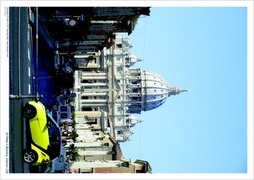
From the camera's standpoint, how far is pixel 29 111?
22.0 m

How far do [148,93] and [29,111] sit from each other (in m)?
104

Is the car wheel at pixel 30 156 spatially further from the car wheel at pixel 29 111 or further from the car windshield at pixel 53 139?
the car wheel at pixel 29 111

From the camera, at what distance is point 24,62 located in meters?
23.8

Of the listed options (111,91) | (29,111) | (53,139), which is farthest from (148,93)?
(29,111)

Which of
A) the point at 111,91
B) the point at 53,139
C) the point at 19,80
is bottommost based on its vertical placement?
the point at 53,139

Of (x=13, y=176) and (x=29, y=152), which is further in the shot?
(x=29, y=152)

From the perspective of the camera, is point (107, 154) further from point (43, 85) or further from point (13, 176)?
point (13, 176)

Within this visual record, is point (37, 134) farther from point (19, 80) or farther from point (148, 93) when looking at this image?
point (148, 93)

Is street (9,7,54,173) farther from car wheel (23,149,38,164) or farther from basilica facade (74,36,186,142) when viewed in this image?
basilica facade (74,36,186,142)

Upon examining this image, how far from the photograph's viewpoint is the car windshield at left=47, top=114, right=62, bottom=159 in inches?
936

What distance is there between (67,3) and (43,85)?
19.1m

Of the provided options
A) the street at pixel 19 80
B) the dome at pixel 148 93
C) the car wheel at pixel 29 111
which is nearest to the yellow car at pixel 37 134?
the car wheel at pixel 29 111

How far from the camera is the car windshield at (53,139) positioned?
78.0 ft

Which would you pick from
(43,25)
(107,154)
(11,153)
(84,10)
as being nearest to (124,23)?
(84,10)
